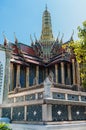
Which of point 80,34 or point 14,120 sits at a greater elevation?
point 80,34

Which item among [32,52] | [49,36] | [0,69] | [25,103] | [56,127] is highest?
[49,36]

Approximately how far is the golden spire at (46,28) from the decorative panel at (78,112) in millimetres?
19434

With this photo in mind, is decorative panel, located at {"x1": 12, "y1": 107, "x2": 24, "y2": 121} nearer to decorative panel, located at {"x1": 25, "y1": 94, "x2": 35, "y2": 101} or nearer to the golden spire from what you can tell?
decorative panel, located at {"x1": 25, "y1": 94, "x2": 35, "y2": 101}

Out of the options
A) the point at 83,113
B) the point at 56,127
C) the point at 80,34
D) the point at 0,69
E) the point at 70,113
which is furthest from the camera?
the point at 83,113

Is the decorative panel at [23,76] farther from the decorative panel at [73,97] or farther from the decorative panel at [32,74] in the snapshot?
the decorative panel at [73,97]

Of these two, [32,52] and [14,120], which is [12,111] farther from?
[32,52]

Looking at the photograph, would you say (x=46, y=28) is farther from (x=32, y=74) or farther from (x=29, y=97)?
(x=29, y=97)

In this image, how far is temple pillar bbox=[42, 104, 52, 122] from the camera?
458 inches

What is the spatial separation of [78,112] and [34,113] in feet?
10.8

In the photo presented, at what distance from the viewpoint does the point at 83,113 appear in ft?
47.0

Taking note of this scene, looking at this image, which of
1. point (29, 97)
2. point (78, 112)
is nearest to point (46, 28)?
point (29, 97)

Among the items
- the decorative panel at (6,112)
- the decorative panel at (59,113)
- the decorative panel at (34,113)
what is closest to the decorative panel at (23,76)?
the decorative panel at (6,112)


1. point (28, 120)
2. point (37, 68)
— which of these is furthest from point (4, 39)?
point (28, 120)

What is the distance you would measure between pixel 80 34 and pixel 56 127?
5.29m
